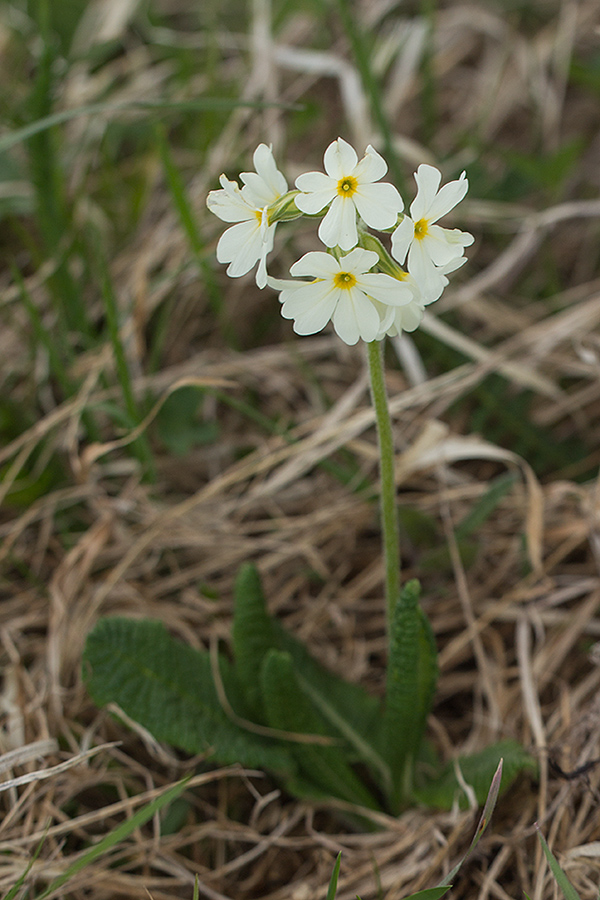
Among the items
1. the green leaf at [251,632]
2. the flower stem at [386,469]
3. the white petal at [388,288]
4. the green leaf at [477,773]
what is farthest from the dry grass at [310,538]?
the white petal at [388,288]

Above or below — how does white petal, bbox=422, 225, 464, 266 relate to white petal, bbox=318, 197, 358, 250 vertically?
below

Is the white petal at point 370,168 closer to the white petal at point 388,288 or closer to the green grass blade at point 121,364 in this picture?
the white petal at point 388,288

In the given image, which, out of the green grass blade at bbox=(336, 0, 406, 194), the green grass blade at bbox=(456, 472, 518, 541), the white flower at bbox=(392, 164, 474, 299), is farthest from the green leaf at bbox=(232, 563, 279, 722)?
the green grass blade at bbox=(336, 0, 406, 194)

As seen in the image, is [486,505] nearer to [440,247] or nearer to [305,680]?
[305,680]

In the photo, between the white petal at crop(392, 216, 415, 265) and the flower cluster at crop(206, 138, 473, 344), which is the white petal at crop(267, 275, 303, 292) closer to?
the flower cluster at crop(206, 138, 473, 344)

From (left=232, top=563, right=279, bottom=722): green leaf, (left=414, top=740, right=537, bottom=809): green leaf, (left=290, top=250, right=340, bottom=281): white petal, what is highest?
(left=290, top=250, right=340, bottom=281): white petal

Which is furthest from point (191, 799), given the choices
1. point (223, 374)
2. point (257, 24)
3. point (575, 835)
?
point (257, 24)

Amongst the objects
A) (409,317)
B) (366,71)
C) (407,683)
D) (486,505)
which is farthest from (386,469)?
(366,71)
